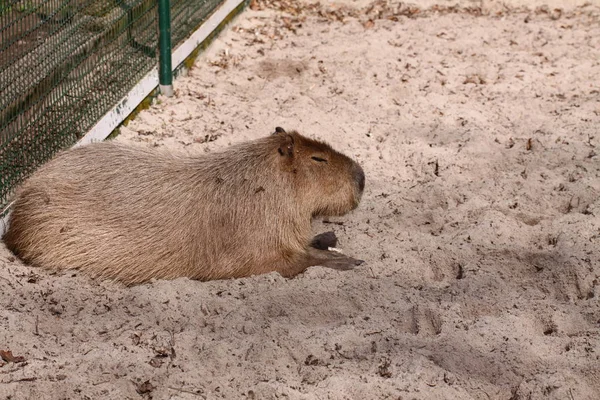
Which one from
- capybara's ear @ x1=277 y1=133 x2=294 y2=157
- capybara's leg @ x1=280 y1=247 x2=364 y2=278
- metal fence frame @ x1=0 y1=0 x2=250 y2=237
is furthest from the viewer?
metal fence frame @ x1=0 y1=0 x2=250 y2=237

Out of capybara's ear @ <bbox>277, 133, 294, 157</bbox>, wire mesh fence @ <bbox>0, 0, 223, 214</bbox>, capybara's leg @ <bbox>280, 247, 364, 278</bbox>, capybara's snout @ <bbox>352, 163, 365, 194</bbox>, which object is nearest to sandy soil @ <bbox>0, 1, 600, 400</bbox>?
capybara's leg @ <bbox>280, 247, 364, 278</bbox>

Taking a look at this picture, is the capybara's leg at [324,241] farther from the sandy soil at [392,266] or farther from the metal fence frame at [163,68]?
the metal fence frame at [163,68]

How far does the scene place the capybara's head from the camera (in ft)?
12.9

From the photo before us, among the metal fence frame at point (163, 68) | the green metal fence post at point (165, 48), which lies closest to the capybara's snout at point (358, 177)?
the metal fence frame at point (163, 68)

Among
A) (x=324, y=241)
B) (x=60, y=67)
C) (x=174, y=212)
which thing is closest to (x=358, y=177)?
(x=324, y=241)

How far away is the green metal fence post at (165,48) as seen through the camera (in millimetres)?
5480

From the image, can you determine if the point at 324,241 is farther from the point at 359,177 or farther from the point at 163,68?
the point at 163,68

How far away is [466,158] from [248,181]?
1.58m

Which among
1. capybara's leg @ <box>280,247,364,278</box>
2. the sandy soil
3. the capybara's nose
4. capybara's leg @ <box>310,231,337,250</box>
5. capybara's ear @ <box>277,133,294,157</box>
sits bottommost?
capybara's leg @ <box>310,231,337,250</box>

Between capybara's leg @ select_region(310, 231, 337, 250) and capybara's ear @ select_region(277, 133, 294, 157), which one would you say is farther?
capybara's leg @ select_region(310, 231, 337, 250)

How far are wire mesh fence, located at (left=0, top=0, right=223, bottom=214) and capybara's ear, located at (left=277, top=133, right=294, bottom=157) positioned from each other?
1.22m

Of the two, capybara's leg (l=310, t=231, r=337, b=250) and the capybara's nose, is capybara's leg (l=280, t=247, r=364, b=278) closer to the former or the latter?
capybara's leg (l=310, t=231, r=337, b=250)

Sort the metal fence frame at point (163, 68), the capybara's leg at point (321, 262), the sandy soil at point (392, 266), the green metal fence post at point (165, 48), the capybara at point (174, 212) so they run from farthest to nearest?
the green metal fence post at point (165, 48), the metal fence frame at point (163, 68), the capybara's leg at point (321, 262), the capybara at point (174, 212), the sandy soil at point (392, 266)

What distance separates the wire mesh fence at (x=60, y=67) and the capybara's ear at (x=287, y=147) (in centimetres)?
122
